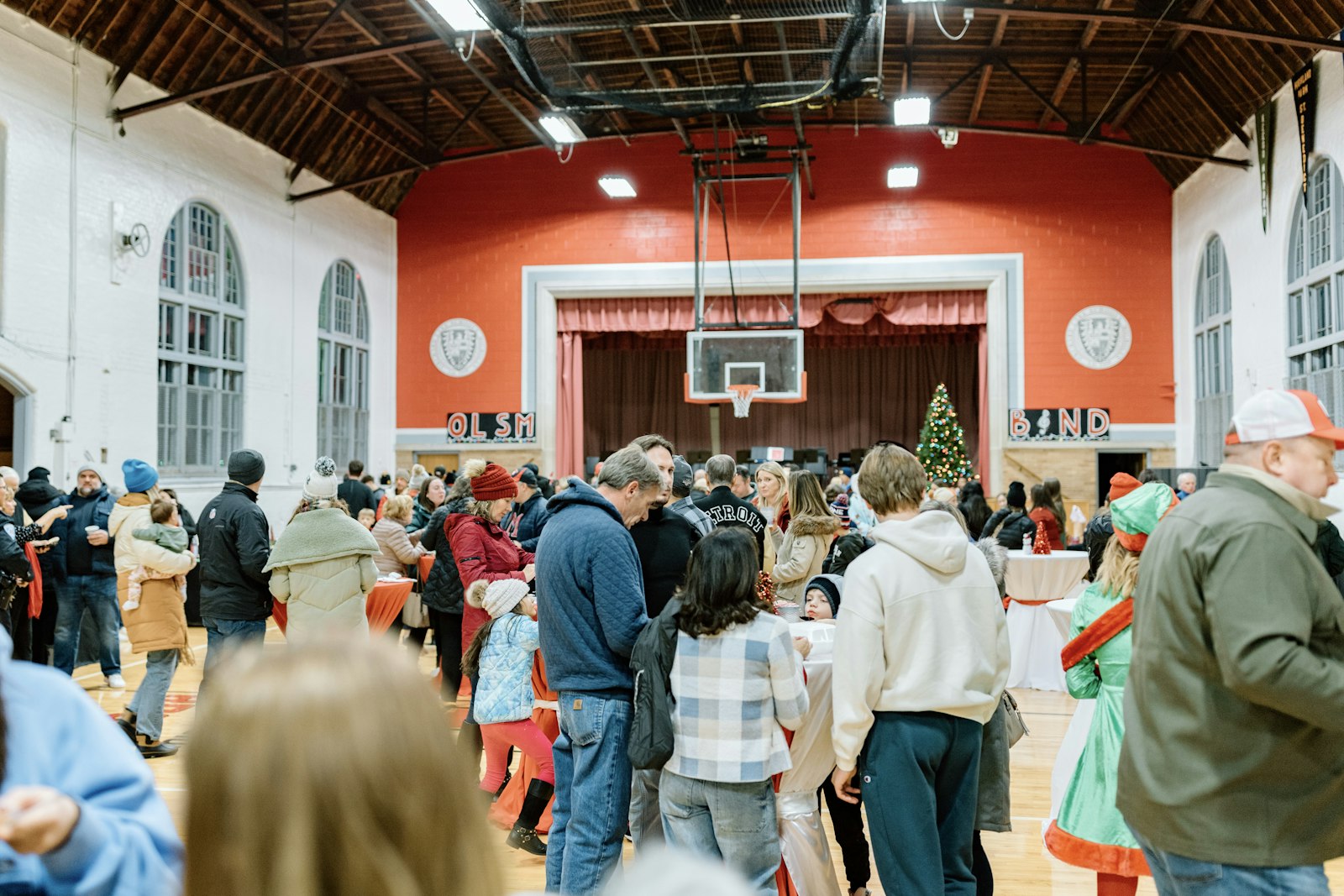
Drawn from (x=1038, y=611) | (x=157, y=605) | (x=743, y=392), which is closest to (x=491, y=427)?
(x=743, y=392)

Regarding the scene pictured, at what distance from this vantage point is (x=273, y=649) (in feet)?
2.69

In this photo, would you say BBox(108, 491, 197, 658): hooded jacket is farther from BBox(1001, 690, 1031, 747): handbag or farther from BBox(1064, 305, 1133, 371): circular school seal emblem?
BBox(1064, 305, 1133, 371): circular school seal emblem

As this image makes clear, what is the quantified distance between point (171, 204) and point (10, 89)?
223 cm

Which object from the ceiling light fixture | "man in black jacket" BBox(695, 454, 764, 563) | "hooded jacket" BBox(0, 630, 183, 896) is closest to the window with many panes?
"man in black jacket" BBox(695, 454, 764, 563)

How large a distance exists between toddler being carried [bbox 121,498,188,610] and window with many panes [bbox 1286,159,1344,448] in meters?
9.66

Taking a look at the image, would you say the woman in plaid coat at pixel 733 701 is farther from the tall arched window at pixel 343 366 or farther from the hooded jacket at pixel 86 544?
the tall arched window at pixel 343 366

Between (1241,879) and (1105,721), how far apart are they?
3.92 feet

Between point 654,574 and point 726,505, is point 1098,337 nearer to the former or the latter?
point 726,505

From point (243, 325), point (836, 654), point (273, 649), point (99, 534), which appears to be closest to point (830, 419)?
point (243, 325)

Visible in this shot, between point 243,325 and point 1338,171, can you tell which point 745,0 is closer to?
point 1338,171

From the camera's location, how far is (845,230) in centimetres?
1521

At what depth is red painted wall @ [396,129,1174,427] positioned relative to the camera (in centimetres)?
1462

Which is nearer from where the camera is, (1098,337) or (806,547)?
(806,547)

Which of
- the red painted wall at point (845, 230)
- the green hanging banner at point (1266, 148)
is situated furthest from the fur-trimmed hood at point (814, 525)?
the red painted wall at point (845, 230)
